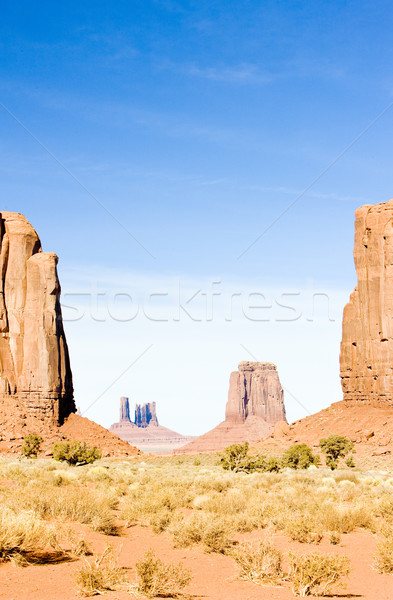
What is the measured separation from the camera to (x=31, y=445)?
53219mm

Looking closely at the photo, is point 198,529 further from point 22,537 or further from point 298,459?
point 298,459

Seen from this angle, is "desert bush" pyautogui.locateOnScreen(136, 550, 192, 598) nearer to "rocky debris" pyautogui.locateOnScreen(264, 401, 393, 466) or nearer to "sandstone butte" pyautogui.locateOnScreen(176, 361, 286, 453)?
"rocky debris" pyautogui.locateOnScreen(264, 401, 393, 466)

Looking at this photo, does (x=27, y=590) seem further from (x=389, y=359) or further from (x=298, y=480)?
(x=389, y=359)

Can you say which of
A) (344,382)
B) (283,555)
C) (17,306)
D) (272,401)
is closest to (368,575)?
(283,555)

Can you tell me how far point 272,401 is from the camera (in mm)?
185000

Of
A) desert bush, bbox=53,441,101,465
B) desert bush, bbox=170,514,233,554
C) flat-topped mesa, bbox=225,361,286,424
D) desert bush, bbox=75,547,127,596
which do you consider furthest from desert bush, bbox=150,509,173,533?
flat-topped mesa, bbox=225,361,286,424

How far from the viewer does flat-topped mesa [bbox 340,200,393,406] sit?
64750 millimetres

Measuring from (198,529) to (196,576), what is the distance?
2614mm

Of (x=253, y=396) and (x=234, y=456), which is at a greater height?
(x=253, y=396)

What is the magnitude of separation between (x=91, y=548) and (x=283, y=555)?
3834 millimetres

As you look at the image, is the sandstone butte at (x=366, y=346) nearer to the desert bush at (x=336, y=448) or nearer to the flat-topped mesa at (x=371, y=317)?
the flat-topped mesa at (x=371, y=317)

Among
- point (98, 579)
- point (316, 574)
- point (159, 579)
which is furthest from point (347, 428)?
point (98, 579)

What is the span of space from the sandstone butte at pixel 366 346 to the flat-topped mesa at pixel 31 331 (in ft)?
81.9

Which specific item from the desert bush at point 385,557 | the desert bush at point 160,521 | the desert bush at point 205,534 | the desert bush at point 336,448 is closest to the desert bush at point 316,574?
the desert bush at point 385,557
